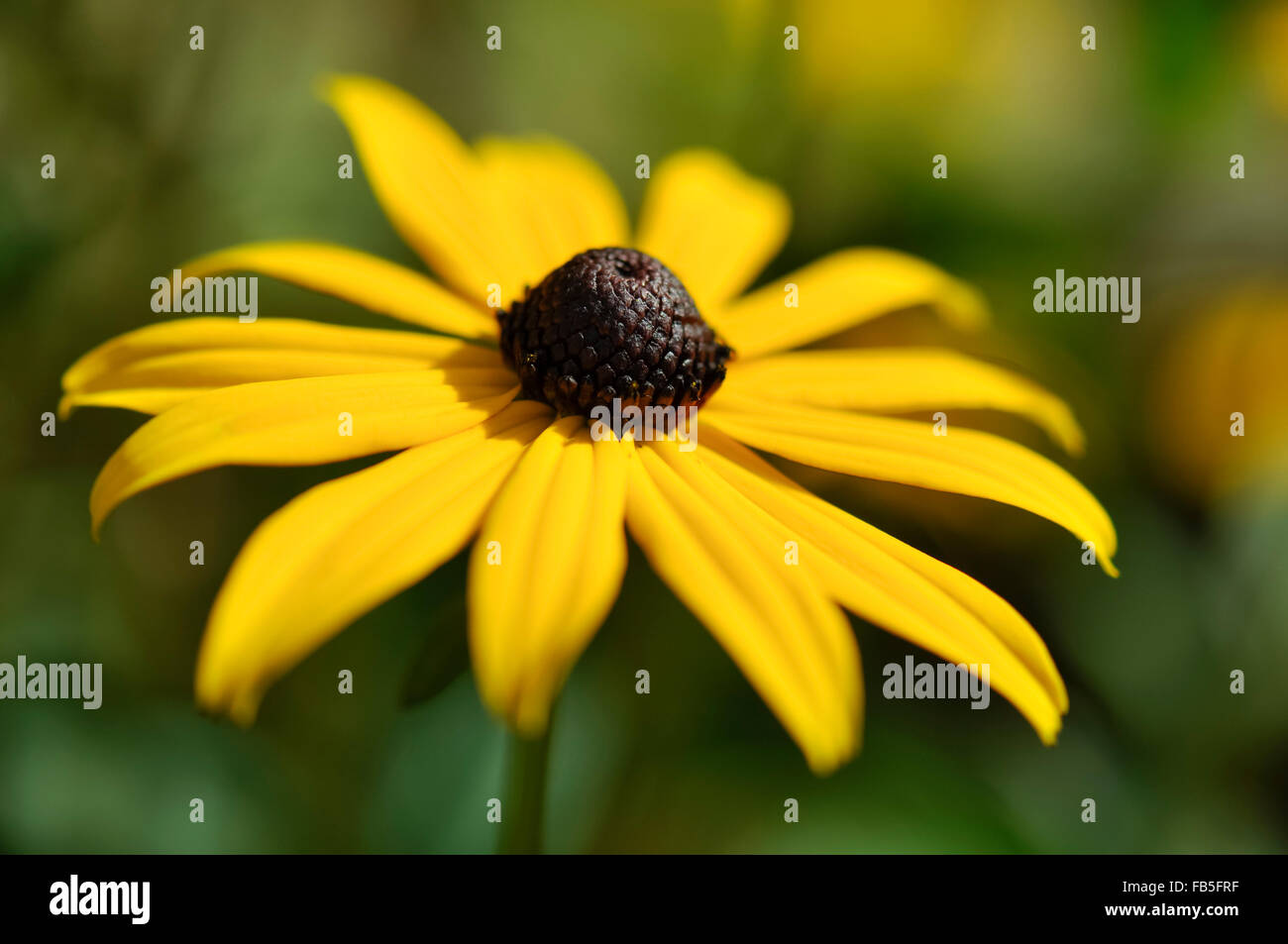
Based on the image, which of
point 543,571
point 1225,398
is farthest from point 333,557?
point 1225,398

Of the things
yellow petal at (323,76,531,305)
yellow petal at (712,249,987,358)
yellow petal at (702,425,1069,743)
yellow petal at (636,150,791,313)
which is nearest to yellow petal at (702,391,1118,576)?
yellow petal at (702,425,1069,743)

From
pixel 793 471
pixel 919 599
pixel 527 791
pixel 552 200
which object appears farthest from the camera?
pixel 552 200

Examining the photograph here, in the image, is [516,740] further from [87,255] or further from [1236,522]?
[1236,522]

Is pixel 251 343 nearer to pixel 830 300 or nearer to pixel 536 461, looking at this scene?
pixel 536 461

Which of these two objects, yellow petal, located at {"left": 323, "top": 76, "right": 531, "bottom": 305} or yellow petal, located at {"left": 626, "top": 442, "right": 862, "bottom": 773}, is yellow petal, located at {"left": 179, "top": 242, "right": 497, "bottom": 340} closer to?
yellow petal, located at {"left": 323, "top": 76, "right": 531, "bottom": 305}
